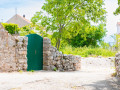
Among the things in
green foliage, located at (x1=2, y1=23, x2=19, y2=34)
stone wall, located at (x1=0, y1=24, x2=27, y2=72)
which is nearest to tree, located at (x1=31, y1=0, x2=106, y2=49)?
stone wall, located at (x1=0, y1=24, x2=27, y2=72)

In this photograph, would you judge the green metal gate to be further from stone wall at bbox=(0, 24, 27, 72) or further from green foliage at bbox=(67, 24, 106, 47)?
green foliage at bbox=(67, 24, 106, 47)

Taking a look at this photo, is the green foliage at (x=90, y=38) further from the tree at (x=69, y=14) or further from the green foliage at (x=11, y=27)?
the tree at (x=69, y=14)

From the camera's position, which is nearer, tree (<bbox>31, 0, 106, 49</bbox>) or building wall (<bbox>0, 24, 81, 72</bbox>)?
building wall (<bbox>0, 24, 81, 72</bbox>)

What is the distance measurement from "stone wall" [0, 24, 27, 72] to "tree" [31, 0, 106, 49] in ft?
15.3

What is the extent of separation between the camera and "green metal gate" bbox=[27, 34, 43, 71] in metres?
12.0

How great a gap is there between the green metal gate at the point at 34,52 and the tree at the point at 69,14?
328 cm

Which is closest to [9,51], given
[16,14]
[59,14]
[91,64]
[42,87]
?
[42,87]

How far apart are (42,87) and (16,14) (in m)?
34.0

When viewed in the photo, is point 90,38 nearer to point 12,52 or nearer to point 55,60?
point 55,60

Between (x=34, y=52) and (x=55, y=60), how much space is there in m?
1.65

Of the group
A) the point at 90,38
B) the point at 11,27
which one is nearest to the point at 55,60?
the point at 11,27

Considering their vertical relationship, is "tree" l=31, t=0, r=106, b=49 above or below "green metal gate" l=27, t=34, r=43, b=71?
above

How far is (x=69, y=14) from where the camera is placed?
15.8m

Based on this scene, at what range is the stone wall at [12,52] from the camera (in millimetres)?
10797
